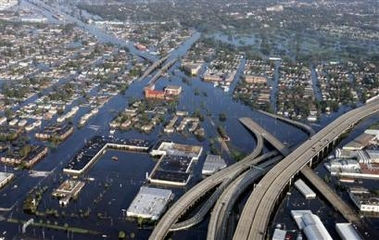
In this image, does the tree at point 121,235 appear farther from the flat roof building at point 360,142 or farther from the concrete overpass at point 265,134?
the flat roof building at point 360,142

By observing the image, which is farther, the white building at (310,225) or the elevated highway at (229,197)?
the elevated highway at (229,197)

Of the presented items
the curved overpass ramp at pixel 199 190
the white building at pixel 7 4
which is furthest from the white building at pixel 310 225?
the white building at pixel 7 4

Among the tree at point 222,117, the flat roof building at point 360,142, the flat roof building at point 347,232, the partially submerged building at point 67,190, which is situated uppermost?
the flat roof building at point 347,232

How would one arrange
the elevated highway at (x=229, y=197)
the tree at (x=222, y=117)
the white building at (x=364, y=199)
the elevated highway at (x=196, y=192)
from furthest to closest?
the tree at (x=222, y=117)
the white building at (x=364, y=199)
the elevated highway at (x=196, y=192)
the elevated highway at (x=229, y=197)

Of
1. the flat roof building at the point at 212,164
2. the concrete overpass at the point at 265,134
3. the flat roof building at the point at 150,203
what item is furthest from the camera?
the concrete overpass at the point at 265,134

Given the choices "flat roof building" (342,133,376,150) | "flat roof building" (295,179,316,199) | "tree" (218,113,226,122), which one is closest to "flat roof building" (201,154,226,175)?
"flat roof building" (295,179,316,199)

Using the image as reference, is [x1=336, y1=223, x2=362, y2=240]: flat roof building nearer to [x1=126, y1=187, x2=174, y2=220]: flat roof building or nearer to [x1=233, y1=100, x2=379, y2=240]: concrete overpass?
[x1=233, y1=100, x2=379, y2=240]: concrete overpass

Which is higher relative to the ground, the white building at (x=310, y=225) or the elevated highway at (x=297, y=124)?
the white building at (x=310, y=225)
